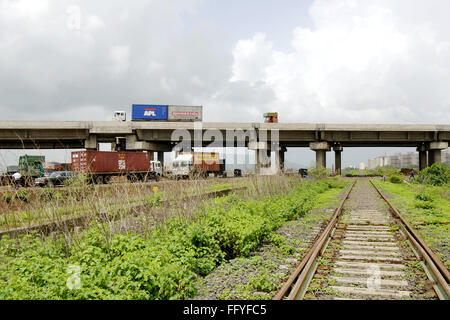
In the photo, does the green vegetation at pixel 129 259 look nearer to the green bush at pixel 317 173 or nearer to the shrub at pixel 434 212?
the shrub at pixel 434 212

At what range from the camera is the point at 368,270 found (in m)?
6.25

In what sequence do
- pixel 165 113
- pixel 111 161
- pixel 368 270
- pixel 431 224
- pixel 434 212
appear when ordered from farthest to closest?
pixel 165 113 < pixel 111 161 < pixel 434 212 < pixel 431 224 < pixel 368 270

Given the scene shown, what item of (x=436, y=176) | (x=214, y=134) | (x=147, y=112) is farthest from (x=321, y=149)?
(x=147, y=112)

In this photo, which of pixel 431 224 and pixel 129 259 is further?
pixel 431 224

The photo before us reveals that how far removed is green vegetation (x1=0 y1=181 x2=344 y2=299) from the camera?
466cm

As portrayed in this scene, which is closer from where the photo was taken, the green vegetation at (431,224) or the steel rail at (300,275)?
the steel rail at (300,275)

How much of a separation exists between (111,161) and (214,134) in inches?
583

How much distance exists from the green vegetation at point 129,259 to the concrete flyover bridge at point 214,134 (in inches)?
1232

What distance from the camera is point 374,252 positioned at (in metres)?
7.61

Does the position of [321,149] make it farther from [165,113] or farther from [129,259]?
[129,259]

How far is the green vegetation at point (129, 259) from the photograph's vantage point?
4.66m

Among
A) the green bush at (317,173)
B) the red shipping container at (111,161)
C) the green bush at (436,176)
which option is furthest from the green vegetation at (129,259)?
the green bush at (436,176)
